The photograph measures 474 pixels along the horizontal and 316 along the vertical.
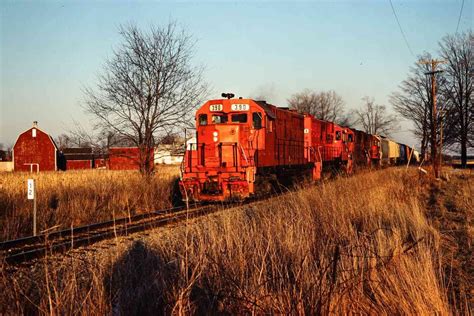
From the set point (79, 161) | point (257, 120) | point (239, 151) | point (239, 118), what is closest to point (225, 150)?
point (239, 151)

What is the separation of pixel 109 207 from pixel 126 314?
9.52m

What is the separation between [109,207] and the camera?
500 inches

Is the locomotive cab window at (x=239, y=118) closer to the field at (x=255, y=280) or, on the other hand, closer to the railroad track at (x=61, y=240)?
the railroad track at (x=61, y=240)

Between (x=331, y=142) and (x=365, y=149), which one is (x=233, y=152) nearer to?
(x=331, y=142)

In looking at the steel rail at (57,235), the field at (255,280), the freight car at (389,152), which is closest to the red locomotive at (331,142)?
the steel rail at (57,235)

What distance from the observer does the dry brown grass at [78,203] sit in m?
9.90

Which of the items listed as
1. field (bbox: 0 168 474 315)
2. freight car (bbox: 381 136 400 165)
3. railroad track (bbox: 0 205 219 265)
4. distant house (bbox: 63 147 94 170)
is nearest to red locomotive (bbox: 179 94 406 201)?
railroad track (bbox: 0 205 219 265)

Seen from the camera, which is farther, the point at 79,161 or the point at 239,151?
the point at 79,161

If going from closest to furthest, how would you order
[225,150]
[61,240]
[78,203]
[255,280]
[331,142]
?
[255,280]
[61,240]
[78,203]
[225,150]
[331,142]

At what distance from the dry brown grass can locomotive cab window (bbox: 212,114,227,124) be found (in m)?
2.91

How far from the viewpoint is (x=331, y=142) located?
2602cm

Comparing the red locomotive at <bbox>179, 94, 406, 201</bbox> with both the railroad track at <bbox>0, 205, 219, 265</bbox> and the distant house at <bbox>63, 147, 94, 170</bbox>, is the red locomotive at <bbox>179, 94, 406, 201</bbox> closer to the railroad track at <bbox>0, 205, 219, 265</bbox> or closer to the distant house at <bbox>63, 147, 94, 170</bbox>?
the railroad track at <bbox>0, 205, 219, 265</bbox>

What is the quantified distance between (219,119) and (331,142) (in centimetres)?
1258

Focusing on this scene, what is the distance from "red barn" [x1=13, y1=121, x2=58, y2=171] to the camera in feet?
175
